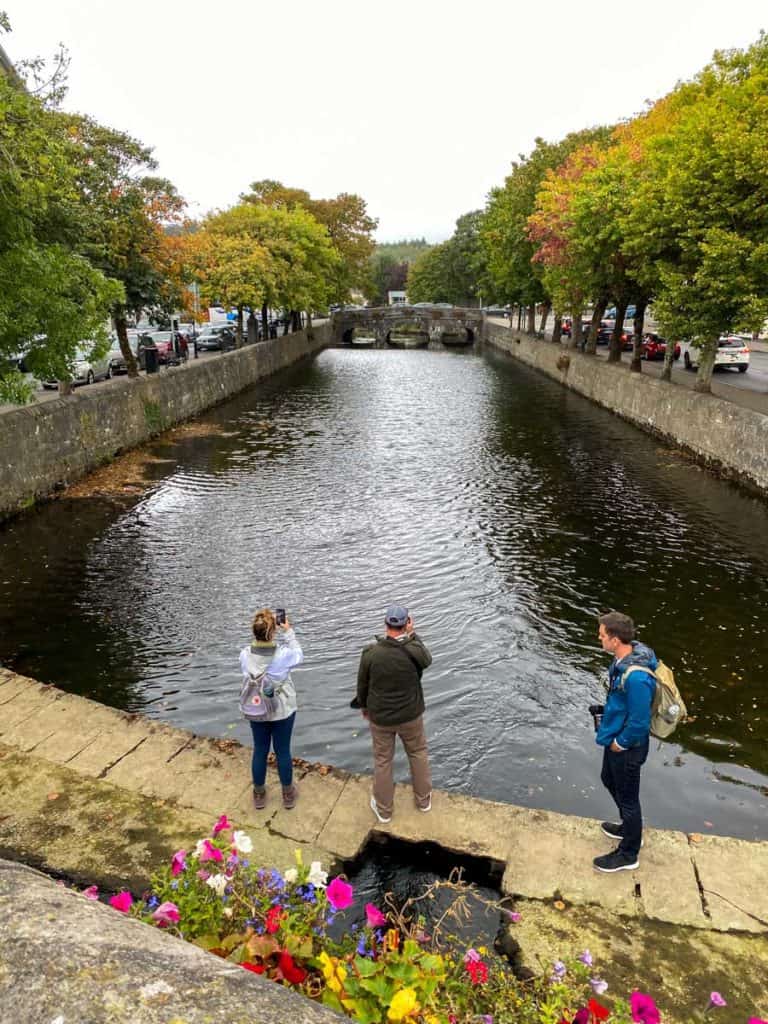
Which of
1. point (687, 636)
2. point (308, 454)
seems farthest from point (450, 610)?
point (308, 454)

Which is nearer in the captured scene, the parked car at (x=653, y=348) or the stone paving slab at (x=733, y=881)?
the stone paving slab at (x=733, y=881)

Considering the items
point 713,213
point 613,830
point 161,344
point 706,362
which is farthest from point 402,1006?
point 161,344

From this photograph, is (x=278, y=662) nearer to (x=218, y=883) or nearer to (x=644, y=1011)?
(x=218, y=883)

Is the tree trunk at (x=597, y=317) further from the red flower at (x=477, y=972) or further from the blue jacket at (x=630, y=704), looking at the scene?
the red flower at (x=477, y=972)

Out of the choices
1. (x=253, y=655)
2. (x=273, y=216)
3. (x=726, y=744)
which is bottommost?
(x=726, y=744)

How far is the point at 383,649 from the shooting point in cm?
609

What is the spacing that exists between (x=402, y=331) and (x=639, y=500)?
81894mm

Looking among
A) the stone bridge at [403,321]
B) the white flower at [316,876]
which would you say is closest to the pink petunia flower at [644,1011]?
the white flower at [316,876]

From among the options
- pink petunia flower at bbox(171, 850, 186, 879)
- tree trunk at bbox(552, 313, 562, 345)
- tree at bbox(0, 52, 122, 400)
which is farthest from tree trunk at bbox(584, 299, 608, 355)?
pink petunia flower at bbox(171, 850, 186, 879)

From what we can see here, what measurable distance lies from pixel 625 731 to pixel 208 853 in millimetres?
3223

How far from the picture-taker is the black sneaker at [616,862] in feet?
18.1

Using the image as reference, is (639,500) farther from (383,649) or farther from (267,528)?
(383,649)

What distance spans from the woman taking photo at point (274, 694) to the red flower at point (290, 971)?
2.87 m

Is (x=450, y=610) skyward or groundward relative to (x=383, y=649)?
groundward
